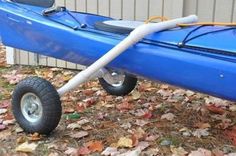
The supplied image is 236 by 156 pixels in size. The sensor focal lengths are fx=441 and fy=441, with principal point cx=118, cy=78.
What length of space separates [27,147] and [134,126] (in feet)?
2.76

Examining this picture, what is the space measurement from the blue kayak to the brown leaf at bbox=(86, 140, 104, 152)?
54 centimetres

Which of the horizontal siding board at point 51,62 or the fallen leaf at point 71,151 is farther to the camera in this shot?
the horizontal siding board at point 51,62

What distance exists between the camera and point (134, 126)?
3.41 m

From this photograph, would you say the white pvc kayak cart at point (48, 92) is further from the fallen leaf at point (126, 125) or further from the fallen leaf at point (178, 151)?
the fallen leaf at point (178, 151)

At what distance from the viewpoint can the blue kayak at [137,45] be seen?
8.37 ft

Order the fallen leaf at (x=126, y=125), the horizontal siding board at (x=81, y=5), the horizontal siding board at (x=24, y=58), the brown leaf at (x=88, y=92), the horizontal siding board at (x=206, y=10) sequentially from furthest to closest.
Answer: the horizontal siding board at (x=24, y=58), the horizontal siding board at (x=81, y=5), the horizontal siding board at (x=206, y=10), the brown leaf at (x=88, y=92), the fallen leaf at (x=126, y=125)

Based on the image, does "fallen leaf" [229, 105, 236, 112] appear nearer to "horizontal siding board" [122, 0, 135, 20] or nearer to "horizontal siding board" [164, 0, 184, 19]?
"horizontal siding board" [164, 0, 184, 19]

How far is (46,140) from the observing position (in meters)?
3.15

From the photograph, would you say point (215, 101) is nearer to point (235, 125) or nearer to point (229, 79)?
point (235, 125)

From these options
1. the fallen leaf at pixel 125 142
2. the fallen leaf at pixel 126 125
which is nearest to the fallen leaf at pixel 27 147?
the fallen leaf at pixel 125 142

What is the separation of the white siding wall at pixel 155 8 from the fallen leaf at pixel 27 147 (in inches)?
59.7

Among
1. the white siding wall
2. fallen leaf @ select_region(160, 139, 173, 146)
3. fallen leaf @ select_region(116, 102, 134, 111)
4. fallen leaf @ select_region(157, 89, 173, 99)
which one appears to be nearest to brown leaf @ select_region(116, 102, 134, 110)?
fallen leaf @ select_region(116, 102, 134, 111)

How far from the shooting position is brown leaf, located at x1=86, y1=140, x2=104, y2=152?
3006 mm

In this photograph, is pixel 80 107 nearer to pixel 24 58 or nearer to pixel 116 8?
pixel 116 8
